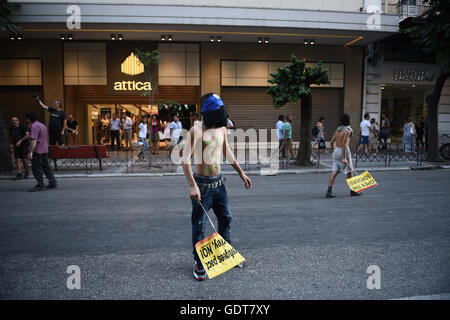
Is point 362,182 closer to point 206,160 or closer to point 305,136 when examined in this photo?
point 206,160

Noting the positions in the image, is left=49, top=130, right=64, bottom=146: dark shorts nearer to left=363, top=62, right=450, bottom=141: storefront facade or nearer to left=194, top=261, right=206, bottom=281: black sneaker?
left=194, top=261, right=206, bottom=281: black sneaker

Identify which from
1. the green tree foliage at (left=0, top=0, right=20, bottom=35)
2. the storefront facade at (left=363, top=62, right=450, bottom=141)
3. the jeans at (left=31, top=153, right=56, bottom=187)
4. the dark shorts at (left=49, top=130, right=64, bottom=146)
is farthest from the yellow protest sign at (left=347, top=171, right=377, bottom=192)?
the storefront facade at (left=363, top=62, right=450, bottom=141)

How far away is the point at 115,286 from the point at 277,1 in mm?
17304

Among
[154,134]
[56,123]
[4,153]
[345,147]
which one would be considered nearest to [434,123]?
[345,147]

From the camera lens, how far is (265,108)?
19.8 m

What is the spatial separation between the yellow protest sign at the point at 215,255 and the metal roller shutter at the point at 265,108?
16.1 meters

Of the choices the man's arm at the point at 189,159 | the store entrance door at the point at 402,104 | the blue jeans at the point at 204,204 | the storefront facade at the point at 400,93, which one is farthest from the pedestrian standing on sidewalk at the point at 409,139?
the man's arm at the point at 189,159

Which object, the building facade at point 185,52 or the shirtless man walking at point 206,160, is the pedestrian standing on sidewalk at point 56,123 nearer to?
the building facade at point 185,52

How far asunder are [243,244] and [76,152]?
9456 millimetres

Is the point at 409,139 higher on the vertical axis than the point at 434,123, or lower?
lower

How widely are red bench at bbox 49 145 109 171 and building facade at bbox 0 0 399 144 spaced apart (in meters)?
5.52

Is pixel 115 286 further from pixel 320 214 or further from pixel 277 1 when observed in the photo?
pixel 277 1

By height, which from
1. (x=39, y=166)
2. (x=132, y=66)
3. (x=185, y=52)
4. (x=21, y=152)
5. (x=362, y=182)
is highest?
(x=185, y=52)

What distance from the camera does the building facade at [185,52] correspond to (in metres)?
15.6
